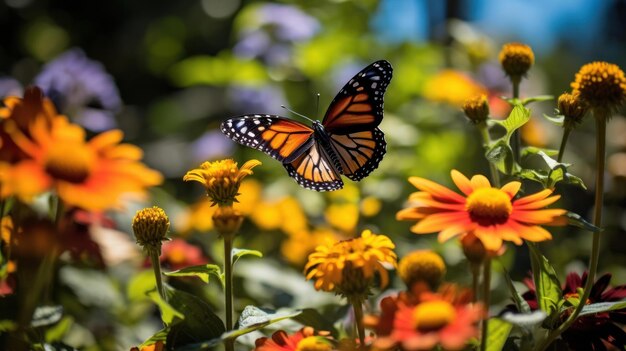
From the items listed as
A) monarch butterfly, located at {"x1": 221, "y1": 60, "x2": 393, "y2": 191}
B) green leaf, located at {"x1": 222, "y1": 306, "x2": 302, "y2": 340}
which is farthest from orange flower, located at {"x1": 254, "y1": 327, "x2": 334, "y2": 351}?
monarch butterfly, located at {"x1": 221, "y1": 60, "x2": 393, "y2": 191}

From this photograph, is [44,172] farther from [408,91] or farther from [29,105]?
[408,91]

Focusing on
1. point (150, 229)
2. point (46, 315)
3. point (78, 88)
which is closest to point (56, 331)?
point (46, 315)

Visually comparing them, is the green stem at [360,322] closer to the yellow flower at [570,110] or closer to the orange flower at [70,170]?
the orange flower at [70,170]

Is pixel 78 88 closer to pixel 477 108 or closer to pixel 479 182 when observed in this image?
pixel 477 108

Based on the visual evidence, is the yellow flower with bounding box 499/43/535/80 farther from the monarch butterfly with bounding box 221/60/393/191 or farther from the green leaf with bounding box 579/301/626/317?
the green leaf with bounding box 579/301/626/317

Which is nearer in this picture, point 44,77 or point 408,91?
point 44,77

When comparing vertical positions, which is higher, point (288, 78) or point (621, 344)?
point (288, 78)


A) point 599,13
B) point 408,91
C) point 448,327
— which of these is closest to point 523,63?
point 448,327
